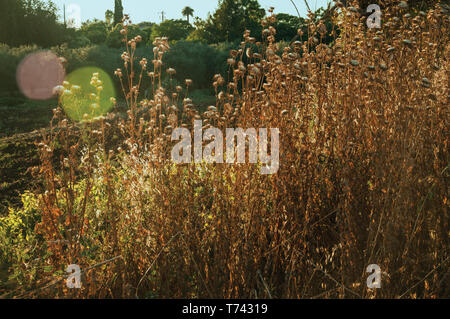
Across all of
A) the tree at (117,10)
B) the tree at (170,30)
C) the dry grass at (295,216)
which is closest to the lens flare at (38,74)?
the dry grass at (295,216)

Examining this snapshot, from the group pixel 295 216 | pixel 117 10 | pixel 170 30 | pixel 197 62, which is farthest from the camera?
pixel 117 10

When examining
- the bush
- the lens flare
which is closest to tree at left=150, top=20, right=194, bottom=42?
the bush

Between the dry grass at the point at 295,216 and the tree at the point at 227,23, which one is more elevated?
the tree at the point at 227,23

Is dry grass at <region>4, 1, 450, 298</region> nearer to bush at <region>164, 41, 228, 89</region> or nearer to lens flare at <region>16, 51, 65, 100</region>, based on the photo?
lens flare at <region>16, 51, 65, 100</region>

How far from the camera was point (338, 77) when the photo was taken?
2.91 metres

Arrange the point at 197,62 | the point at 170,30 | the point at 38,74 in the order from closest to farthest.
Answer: the point at 38,74 → the point at 197,62 → the point at 170,30

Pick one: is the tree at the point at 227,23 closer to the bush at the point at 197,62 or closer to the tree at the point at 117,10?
the bush at the point at 197,62

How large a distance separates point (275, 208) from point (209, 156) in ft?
2.06

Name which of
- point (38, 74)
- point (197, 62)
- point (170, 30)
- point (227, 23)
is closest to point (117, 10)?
point (170, 30)

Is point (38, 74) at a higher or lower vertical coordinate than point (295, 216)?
higher

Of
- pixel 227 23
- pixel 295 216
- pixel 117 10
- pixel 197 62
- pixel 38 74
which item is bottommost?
pixel 295 216

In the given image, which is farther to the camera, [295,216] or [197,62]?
[197,62]

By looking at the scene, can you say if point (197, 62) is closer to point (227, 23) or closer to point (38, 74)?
point (38, 74)
